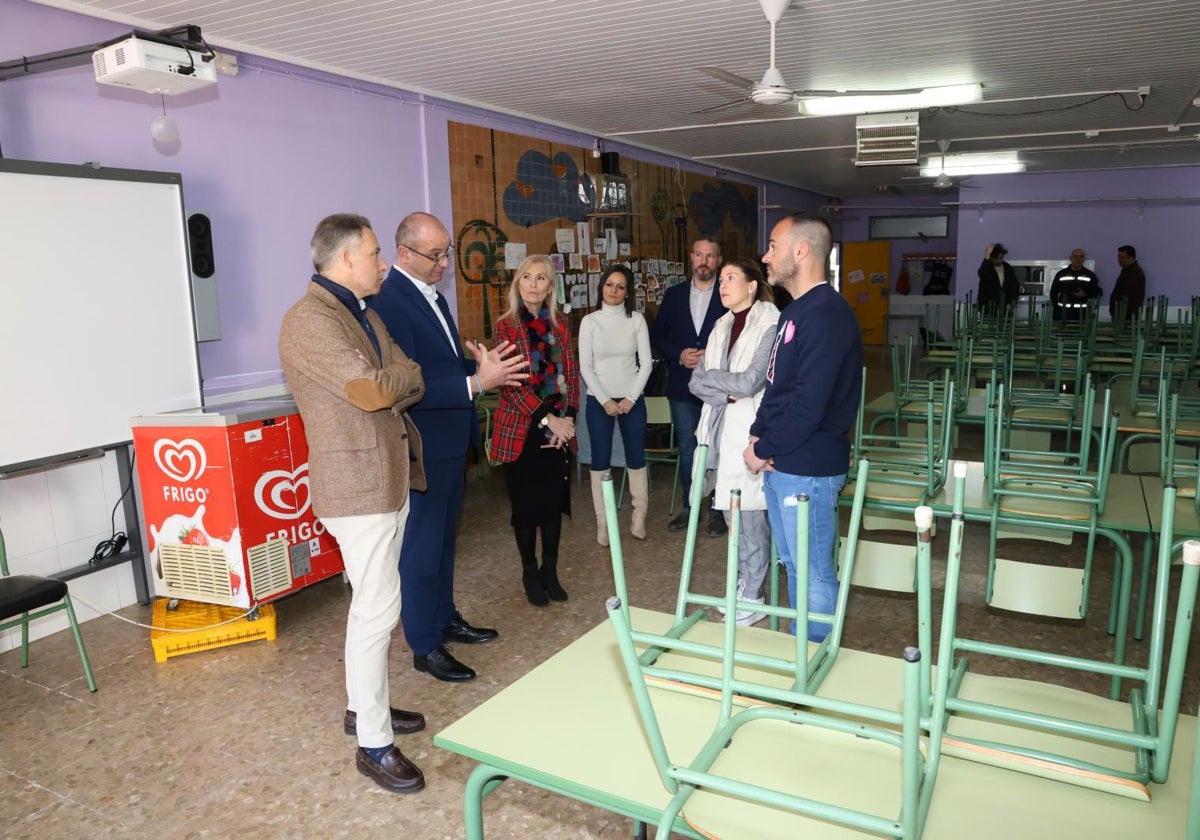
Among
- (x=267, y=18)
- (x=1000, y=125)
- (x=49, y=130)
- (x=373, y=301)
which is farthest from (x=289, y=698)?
(x=1000, y=125)

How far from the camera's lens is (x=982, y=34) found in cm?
495

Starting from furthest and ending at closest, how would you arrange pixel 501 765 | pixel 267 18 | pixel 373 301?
1. pixel 267 18
2. pixel 373 301
3. pixel 501 765

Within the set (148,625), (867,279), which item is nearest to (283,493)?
(148,625)

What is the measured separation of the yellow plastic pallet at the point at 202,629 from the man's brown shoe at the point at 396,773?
1430 mm

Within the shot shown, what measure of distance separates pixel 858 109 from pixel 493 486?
3713mm

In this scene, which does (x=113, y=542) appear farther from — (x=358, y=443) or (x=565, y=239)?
(x=565, y=239)

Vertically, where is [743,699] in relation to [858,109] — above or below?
below

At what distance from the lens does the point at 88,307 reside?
3.70 m

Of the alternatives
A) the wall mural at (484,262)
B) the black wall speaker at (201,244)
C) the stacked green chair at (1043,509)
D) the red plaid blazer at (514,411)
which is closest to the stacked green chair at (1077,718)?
the stacked green chair at (1043,509)

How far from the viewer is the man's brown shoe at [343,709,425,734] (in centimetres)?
281

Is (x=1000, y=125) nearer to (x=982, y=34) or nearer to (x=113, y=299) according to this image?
(x=982, y=34)

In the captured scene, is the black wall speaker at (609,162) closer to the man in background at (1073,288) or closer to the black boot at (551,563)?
the black boot at (551,563)

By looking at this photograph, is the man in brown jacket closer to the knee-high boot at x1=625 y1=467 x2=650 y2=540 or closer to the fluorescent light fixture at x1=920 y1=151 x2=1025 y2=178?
→ the knee-high boot at x1=625 y1=467 x2=650 y2=540

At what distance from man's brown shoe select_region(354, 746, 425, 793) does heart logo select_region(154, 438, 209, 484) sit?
1.79 m
